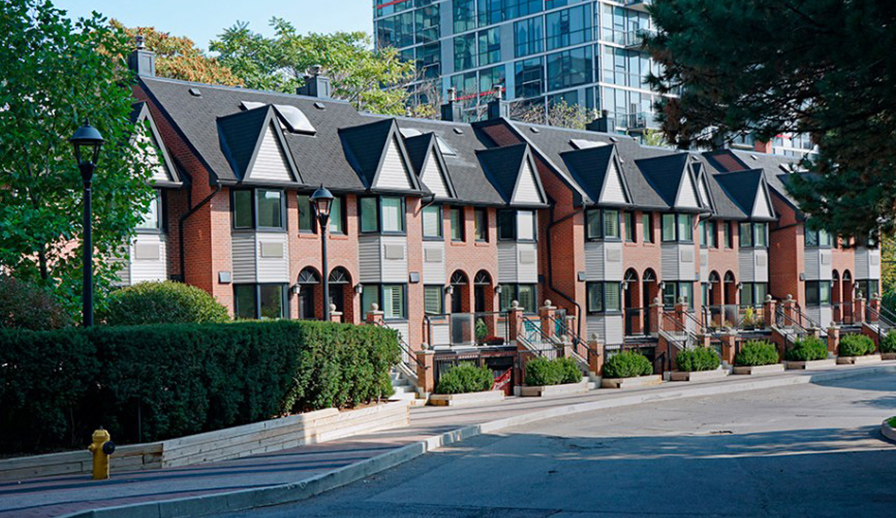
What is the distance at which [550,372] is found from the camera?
34906 mm

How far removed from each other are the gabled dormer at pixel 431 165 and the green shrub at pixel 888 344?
86.9 ft

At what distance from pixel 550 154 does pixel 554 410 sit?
64.7 ft

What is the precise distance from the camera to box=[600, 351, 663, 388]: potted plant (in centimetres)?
3738

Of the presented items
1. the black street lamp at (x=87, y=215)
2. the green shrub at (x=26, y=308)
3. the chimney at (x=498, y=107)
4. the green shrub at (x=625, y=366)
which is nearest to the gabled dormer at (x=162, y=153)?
the green shrub at (x=26, y=308)

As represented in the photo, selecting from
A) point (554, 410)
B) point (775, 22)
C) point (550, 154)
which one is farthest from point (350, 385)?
point (550, 154)

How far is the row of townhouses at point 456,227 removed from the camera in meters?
31.9

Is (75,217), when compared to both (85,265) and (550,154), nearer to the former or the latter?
(85,265)

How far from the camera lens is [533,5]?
262 ft

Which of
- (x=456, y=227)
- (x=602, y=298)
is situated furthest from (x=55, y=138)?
(x=602, y=298)

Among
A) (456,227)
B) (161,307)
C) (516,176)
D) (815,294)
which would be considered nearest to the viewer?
(161,307)

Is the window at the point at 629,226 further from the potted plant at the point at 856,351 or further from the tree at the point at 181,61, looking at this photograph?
the tree at the point at 181,61

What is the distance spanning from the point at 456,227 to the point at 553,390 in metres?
8.14

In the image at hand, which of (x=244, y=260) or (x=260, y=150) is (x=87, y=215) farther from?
(x=260, y=150)

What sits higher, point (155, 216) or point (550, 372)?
point (155, 216)
